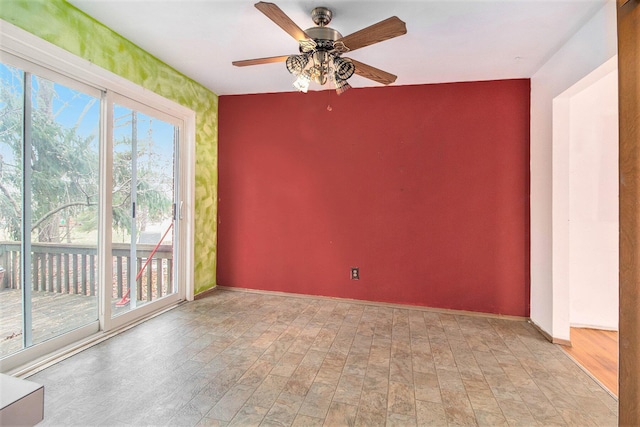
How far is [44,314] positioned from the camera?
2.16m

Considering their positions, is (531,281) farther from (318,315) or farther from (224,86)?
(224,86)

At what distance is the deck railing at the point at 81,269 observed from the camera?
6.44 feet

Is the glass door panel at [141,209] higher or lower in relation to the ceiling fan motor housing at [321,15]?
lower

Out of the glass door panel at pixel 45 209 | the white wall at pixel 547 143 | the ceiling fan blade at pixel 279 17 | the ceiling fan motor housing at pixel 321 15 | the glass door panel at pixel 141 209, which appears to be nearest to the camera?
the ceiling fan blade at pixel 279 17

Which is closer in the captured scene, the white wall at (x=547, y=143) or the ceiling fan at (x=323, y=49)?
the ceiling fan at (x=323, y=49)

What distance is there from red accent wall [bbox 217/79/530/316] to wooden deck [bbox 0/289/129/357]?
1.64 meters

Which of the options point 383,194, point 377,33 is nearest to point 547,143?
point 383,194

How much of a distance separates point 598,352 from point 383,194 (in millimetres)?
2278

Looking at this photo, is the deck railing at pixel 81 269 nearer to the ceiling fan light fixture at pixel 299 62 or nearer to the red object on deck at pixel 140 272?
the red object on deck at pixel 140 272

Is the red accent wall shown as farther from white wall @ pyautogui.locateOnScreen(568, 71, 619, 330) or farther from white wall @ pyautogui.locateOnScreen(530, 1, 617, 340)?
white wall @ pyautogui.locateOnScreen(568, 71, 619, 330)

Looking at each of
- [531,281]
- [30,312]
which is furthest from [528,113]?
[30,312]

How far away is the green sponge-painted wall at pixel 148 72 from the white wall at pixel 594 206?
3.87 meters

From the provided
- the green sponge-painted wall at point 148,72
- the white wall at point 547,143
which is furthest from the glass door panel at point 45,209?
the white wall at point 547,143

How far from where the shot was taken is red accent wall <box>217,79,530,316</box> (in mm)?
3154
